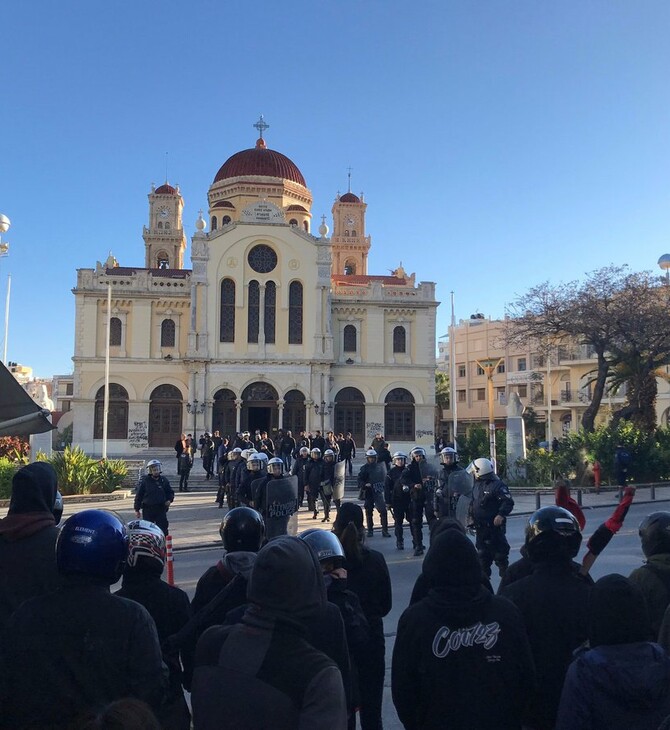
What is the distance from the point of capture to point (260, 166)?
156 ft

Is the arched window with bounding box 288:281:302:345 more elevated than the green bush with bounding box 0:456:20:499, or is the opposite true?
the arched window with bounding box 288:281:302:345

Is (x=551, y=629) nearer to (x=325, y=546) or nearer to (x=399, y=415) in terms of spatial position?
(x=325, y=546)

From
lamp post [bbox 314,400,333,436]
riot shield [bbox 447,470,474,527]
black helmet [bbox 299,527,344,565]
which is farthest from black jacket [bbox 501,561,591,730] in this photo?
lamp post [bbox 314,400,333,436]

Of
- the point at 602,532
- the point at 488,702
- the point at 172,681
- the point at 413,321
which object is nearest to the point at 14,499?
the point at 172,681

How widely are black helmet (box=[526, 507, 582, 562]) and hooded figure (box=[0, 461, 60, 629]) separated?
2602mm

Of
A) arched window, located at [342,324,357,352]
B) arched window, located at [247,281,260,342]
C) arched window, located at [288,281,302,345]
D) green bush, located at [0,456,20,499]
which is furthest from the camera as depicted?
arched window, located at [342,324,357,352]

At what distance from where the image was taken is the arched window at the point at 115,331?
129 feet

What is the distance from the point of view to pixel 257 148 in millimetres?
49844

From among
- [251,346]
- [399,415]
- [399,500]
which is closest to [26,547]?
[399,500]

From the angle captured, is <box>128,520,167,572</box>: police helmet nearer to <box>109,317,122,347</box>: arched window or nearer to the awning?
the awning

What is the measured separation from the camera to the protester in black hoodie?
3.01m

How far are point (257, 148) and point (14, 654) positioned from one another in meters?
50.0

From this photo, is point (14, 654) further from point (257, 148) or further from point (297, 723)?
point (257, 148)

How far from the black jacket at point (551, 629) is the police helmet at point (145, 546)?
1784mm
